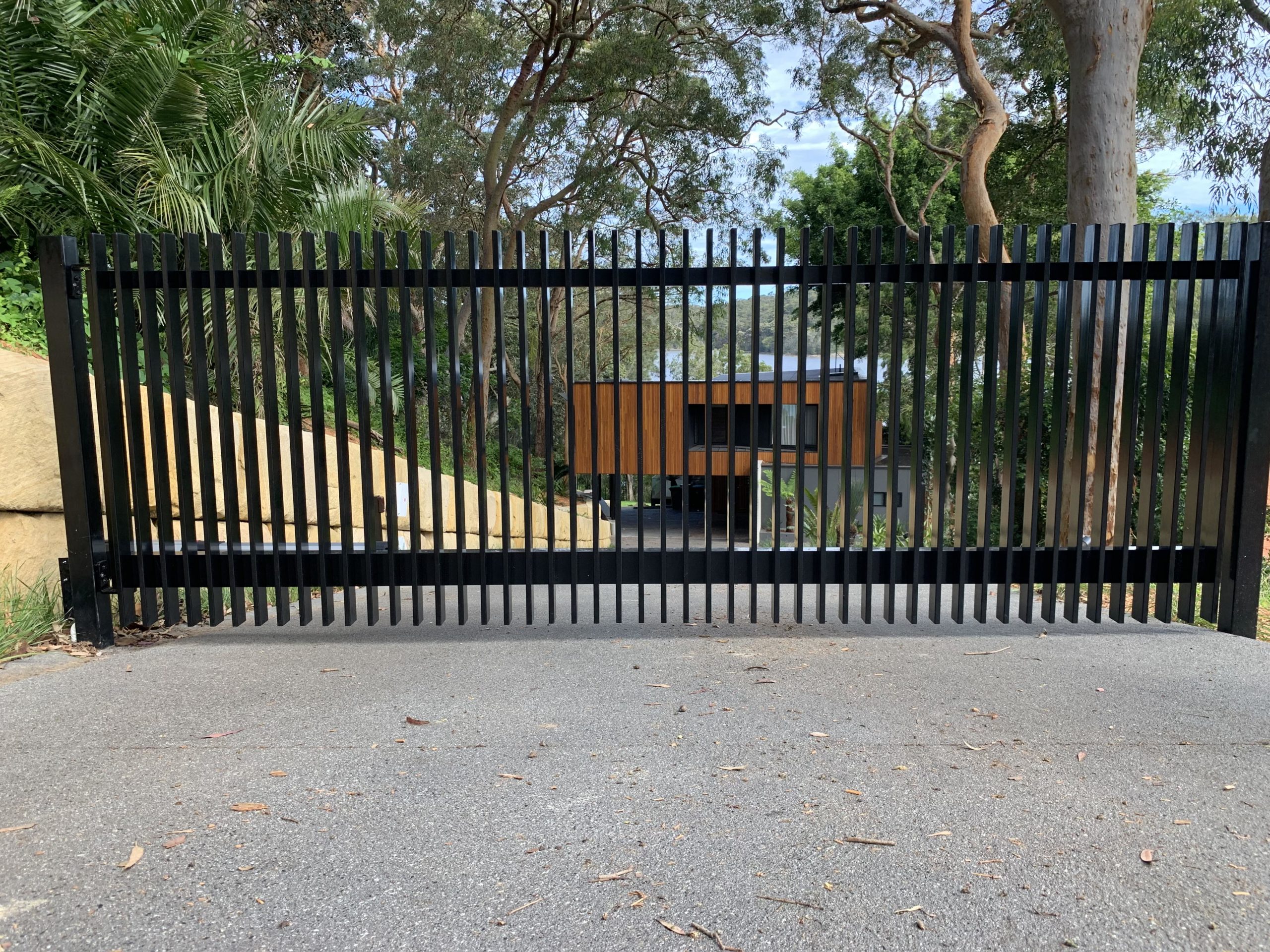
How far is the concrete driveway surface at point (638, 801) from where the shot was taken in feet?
6.58

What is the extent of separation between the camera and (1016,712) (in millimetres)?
3379

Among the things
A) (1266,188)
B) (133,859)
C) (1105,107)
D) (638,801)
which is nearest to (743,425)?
(1266,188)

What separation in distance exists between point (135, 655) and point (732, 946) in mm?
3534

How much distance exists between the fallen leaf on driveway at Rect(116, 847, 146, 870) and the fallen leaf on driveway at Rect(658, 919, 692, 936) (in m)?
1.43

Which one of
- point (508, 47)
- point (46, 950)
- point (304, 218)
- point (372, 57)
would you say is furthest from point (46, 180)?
point (372, 57)

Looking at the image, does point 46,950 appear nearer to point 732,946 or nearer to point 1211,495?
point 732,946

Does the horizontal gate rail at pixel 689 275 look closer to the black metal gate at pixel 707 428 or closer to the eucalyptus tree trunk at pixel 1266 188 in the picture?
the black metal gate at pixel 707 428

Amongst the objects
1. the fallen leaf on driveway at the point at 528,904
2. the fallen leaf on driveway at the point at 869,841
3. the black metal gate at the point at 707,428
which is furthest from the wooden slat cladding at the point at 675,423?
the fallen leaf on driveway at the point at 528,904

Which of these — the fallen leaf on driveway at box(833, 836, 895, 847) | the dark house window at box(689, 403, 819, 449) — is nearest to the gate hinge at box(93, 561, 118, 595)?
the fallen leaf on driveway at box(833, 836, 895, 847)

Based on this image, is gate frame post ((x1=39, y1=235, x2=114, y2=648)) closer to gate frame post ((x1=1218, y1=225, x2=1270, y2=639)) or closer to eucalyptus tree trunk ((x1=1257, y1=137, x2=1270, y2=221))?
gate frame post ((x1=1218, y1=225, x2=1270, y2=639))

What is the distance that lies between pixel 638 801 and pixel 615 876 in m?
0.41

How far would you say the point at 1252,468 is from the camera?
13.3ft

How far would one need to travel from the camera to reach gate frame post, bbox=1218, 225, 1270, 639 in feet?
12.9

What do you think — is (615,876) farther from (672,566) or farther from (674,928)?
(672,566)
